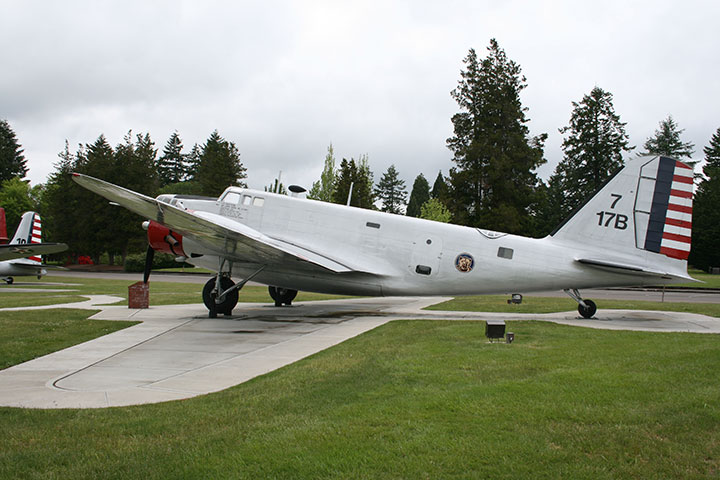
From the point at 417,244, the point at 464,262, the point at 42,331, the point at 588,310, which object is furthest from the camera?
the point at 417,244

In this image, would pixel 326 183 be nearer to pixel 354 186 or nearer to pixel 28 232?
pixel 354 186

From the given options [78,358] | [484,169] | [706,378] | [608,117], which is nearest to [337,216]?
[78,358]

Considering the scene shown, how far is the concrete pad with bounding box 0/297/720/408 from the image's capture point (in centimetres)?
665

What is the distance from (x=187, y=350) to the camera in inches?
388

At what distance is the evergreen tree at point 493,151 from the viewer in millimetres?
55938

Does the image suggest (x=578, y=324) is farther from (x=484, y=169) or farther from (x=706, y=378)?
(x=484, y=169)

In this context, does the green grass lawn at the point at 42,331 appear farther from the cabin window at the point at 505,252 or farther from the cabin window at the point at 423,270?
the cabin window at the point at 505,252

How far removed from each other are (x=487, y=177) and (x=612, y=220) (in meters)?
43.3

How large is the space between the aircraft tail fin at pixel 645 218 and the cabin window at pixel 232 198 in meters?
10.6

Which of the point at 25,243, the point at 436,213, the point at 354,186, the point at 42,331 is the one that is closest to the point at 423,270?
the point at 42,331

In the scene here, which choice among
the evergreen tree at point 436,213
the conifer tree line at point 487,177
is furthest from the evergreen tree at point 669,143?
the evergreen tree at point 436,213

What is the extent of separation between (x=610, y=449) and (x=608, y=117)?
72971 millimetres

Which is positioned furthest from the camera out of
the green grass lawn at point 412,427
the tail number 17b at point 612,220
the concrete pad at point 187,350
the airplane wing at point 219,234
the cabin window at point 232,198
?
the cabin window at point 232,198

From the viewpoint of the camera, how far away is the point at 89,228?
212ft
